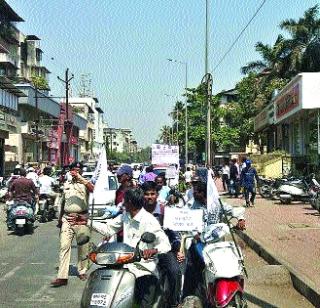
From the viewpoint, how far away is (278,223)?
15695 millimetres

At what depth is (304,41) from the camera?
49.2 metres

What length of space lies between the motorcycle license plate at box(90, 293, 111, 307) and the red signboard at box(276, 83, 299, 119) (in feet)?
73.9

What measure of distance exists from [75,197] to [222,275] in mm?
4208

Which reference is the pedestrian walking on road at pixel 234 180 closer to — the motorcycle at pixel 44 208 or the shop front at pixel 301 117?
the shop front at pixel 301 117

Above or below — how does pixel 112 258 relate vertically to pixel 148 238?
below

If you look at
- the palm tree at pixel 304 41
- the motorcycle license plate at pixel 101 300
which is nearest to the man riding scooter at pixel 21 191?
the motorcycle license plate at pixel 101 300

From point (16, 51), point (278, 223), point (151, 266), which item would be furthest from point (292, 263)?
point (16, 51)

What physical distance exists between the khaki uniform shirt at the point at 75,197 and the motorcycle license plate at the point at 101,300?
4389 mm

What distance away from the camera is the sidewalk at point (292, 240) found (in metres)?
8.43

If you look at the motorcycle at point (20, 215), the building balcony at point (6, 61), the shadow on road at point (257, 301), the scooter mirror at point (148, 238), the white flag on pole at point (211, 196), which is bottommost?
the shadow on road at point (257, 301)

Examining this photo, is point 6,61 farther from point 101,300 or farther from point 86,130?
point 101,300

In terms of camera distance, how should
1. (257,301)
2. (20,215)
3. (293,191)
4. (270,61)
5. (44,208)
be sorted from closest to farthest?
(257,301)
(20,215)
(44,208)
(293,191)
(270,61)

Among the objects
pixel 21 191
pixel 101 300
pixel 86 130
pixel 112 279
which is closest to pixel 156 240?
pixel 112 279

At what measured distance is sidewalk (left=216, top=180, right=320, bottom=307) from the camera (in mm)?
8430
